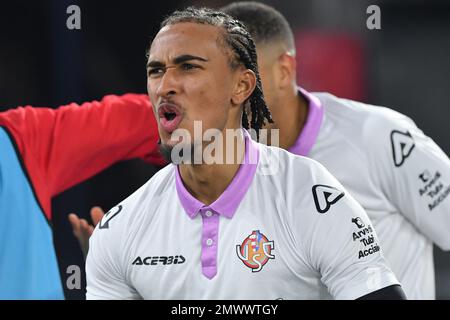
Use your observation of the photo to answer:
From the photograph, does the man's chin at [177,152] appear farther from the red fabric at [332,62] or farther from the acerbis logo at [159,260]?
the red fabric at [332,62]

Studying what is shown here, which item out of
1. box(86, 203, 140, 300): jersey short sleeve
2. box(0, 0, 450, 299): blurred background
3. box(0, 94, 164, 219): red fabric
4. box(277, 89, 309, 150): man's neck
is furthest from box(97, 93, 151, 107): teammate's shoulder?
box(86, 203, 140, 300): jersey short sleeve

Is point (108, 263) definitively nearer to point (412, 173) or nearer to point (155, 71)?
point (155, 71)

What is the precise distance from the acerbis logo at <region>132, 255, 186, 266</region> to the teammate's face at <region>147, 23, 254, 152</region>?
197 millimetres

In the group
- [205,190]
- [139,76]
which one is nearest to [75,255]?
[139,76]

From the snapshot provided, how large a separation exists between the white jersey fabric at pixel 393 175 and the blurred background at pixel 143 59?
0.38 meters

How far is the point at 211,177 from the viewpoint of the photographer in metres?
1.51

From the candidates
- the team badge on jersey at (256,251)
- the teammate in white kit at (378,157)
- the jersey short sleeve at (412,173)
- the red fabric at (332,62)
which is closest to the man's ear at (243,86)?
the team badge on jersey at (256,251)

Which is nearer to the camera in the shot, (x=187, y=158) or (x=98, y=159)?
(x=187, y=158)

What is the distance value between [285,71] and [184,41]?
59cm

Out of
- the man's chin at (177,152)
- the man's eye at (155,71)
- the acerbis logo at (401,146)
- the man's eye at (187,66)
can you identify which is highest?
the man's eye at (187,66)

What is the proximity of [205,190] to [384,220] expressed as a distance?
→ 0.51 m

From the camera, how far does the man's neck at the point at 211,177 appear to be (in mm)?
1500

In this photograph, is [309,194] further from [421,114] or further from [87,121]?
[421,114]
